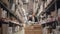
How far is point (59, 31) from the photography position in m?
2.17

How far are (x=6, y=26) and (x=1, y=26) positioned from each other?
3.5 inches

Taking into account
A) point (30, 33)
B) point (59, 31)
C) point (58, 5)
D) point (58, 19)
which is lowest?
point (30, 33)

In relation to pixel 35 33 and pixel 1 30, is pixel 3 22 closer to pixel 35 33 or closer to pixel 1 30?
pixel 1 30

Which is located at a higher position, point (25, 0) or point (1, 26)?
point (25, 0)

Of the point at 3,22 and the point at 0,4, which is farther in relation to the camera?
the point at 0,4

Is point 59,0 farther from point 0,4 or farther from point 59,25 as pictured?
point 0,4

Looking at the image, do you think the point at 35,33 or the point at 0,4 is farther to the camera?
the point at 35,33

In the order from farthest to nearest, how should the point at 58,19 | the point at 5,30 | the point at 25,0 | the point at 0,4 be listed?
1. the point at 25,0
2. the point at 0,4
3. the point at 5,30
4. the point at 58,19

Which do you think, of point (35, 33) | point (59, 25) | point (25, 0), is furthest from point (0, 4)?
point (25, 0)

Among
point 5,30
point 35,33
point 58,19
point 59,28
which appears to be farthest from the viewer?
point 35,33

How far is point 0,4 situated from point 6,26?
28.7 inches

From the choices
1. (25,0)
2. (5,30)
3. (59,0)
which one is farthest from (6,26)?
(25,0)

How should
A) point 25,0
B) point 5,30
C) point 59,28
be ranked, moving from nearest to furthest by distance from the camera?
point 59,28 → point 5,30 → point 25,0

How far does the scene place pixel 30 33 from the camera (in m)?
6.80
